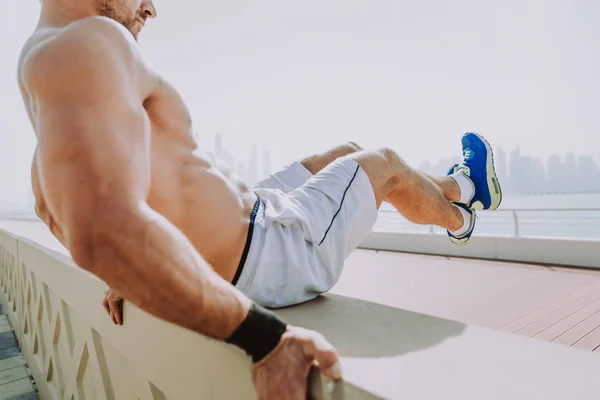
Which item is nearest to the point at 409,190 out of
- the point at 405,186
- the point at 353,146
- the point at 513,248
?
the point at 405,186

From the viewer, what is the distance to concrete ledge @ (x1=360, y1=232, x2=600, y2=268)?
11.2 feet

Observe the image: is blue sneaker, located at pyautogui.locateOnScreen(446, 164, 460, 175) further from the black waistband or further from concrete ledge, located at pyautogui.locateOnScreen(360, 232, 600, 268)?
concrete ledge, located at pyautogui.locateOnScreen(360, 232, 600, 268)

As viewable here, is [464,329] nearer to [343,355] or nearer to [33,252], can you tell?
[343,355]

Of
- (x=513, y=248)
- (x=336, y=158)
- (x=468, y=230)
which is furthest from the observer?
(x=513, y=248)

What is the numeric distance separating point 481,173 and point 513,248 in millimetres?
2194

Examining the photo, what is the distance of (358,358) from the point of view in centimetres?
53

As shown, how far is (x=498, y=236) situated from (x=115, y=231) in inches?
163

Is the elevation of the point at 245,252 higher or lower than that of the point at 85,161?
lower

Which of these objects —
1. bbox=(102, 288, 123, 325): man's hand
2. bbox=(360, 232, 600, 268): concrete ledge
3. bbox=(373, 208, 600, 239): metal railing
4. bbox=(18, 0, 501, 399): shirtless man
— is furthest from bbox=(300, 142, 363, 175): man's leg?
bbox=(360, 232, 600, 268): concrete ledge

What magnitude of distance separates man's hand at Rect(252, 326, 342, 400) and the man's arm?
0.07 meters

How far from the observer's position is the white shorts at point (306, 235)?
103cm

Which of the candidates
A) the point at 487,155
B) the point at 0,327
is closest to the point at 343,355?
the point at 487,155

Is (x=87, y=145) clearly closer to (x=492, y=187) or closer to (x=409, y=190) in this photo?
(x=409, y=190)

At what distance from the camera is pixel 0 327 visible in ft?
11.5
